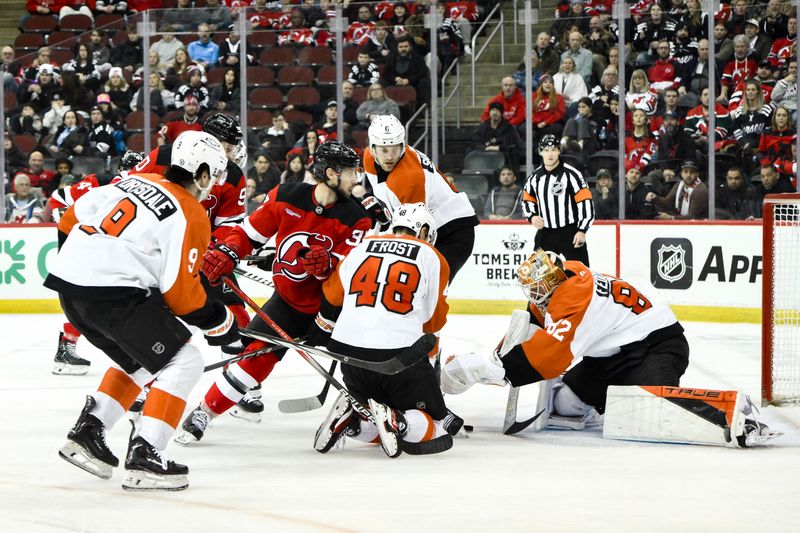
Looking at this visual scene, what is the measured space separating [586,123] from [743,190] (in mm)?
1215

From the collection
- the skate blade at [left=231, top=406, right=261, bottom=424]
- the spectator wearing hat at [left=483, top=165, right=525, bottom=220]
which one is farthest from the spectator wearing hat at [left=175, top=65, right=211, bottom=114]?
the skate blade at [left=231, top=406, right=261, bottom=424]

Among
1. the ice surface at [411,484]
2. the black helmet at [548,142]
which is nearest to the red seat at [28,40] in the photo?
the black helmet at [548,142]

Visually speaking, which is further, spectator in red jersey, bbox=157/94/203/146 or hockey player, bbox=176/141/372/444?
spectator in red jersey, bbox=157/94/203/146

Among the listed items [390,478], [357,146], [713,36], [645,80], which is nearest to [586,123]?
[645,80]

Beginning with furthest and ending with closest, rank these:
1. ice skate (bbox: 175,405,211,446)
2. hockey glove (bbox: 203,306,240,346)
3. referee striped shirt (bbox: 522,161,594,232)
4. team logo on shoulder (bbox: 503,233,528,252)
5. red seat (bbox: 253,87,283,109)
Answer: red seat (bbox: 253,87,283,109) < team logo on shoulder (bbox: 503,233,528,252) < referee striped shirt (bbox: 522,161,594,232) < ice skate (bbox: 175,405,211,446) < hockey glove (bbox: 203,306,240,346)

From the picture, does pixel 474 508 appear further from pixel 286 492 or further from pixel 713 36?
pixel 713 36

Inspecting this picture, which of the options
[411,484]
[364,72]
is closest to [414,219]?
[411,484]

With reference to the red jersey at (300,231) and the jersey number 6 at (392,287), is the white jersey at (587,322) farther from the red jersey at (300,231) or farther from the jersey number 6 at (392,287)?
the red jersey at (300,231)

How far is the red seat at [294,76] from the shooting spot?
8750 mm

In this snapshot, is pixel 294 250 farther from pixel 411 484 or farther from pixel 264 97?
pixel 264 97

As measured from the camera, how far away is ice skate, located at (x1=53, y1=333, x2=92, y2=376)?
588 centimetres

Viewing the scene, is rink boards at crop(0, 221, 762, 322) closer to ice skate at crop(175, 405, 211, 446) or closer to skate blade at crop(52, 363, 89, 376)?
skate blade at crop(52, 363, 89, 376)

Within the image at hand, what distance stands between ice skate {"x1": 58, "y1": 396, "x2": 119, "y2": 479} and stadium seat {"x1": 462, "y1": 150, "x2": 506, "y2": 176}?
5546mm

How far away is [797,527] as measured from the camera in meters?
2.85
